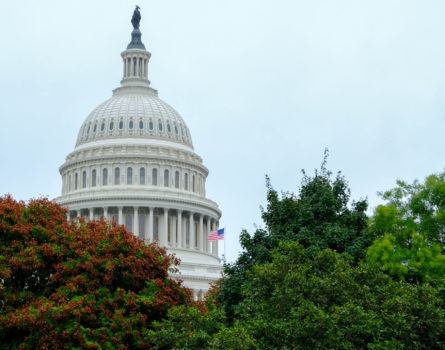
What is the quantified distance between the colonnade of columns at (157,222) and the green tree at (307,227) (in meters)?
84.6

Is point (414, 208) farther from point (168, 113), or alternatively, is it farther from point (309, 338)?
point (168, 113)

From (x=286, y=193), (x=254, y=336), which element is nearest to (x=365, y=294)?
(x=254, y=336)

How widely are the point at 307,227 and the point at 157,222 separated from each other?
91.0m

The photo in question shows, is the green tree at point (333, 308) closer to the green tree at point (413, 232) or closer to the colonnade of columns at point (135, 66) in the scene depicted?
the green tree at point (413, 232)

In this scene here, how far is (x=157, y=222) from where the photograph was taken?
141 metres

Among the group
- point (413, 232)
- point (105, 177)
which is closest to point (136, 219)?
point (105, 177)

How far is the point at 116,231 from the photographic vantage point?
2083 inches

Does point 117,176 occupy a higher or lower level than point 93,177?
lower

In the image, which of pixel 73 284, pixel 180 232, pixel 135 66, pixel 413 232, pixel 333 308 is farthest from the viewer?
pixel 135 66

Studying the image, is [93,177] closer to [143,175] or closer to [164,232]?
[143,175]

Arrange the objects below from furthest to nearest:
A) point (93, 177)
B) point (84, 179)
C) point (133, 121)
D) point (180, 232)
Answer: point (133, 121) → point (84, 179) → point (93, 177) → point (180, 232)

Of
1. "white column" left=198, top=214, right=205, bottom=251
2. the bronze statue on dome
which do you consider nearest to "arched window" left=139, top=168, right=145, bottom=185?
"white column" left=198, top=214, right=205, bottom=251

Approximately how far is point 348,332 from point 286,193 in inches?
570

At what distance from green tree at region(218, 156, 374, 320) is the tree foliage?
10.2ft
